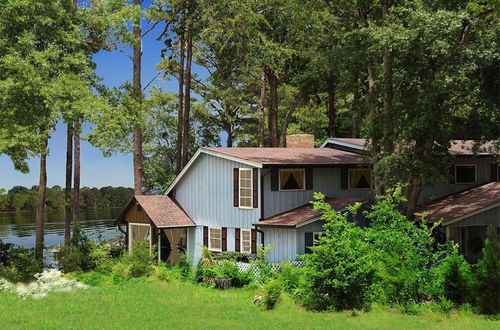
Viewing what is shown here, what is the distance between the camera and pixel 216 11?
4391 centimetres

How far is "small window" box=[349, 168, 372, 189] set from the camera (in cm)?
3644

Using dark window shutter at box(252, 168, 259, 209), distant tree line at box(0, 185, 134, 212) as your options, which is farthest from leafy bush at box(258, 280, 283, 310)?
distant tree line at box(0, 185, 134, 212)

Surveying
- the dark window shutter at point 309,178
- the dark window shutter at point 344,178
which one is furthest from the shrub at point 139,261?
the dark window shutter at point 344,178

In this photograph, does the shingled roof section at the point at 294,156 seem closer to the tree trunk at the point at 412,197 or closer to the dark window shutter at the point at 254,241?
the tree trunk at the point at 412,197

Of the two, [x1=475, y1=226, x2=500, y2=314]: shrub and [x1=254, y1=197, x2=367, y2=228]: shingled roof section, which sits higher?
[x1=254, y1=197, x2=367, y2=228]: shingled roof section

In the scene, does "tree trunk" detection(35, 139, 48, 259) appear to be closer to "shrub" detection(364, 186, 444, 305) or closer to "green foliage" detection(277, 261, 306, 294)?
"green foliage" detection(277, 261, 306, 294)

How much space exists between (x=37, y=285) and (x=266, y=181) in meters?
11.9

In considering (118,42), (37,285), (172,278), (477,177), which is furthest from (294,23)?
(37,285)

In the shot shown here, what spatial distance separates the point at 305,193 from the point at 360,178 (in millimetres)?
4015

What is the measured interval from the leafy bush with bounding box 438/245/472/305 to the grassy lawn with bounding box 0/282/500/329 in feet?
3.11

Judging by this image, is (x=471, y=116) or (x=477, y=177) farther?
(x=477, y=177)

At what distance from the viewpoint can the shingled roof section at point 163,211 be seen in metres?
35.9

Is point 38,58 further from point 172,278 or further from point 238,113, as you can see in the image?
point 238,113

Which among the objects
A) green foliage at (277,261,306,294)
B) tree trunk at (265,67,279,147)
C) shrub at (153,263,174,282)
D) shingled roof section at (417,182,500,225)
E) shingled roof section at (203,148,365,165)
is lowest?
shrub at (153,263,174,282)
